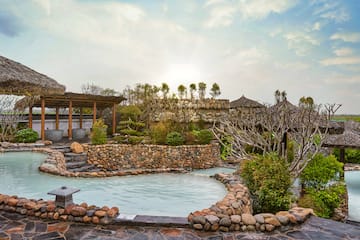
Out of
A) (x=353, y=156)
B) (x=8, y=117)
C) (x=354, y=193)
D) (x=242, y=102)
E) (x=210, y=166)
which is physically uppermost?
(x=242, y=102)

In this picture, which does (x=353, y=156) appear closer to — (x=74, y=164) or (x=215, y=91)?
(x=215, y=91)

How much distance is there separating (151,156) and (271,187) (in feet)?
24.8

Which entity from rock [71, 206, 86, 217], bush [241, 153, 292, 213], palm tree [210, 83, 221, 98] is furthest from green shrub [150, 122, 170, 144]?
palm tree [210, 83, 221, 98]

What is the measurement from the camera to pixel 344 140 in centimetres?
1141

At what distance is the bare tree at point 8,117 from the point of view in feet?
43.2

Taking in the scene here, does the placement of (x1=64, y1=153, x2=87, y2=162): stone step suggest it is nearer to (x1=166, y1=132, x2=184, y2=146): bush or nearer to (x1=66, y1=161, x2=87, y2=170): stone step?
(x1=66, y1=161, x2=87, y2=170): stone step

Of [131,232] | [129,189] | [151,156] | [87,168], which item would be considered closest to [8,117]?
[87,168]

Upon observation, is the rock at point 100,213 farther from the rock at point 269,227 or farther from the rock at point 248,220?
the rock at point 269,227

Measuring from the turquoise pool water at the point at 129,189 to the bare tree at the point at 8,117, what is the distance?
498cm

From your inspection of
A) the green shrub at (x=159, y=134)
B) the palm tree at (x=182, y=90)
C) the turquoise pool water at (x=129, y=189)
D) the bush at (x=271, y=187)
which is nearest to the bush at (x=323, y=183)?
the bush at (x=271, y=187)

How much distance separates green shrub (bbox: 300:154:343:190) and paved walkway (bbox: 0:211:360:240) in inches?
199

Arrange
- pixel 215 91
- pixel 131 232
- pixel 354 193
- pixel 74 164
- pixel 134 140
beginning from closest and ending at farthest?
pixel 131 232
pixel 74 164
pixel 134 140
pixel 354 193
pixel 215 91

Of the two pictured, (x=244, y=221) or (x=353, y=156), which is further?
(x=353, y=156)

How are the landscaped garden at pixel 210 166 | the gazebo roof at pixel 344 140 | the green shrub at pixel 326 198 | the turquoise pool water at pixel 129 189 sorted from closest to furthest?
the landscaped garden at pixel 210 166 < the turquoise pool water at pixel 129 189 < the green shrub at pixel 326 198 < the gazebo roof at pixel 344 140
